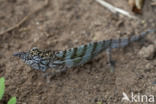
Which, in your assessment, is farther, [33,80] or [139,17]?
[139,17]

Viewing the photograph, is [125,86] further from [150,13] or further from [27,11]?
[27,11]

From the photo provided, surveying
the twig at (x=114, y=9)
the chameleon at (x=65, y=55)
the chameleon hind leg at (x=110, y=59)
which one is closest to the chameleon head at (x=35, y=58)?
the chameleon at (x=65, y=55)

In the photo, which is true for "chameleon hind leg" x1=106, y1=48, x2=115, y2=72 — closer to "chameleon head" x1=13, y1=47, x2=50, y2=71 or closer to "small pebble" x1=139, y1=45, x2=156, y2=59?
"small pebble" x1=139, y1=45, x2=156, y2=59

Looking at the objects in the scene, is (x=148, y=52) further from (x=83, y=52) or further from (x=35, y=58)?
(x=35, y=58)

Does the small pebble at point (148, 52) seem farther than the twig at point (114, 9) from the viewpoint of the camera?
No

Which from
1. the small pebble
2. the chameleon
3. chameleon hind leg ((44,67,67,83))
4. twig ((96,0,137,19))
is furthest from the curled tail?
twig ((96,0,137,19))

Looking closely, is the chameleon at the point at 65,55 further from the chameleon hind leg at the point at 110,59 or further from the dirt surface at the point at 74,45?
the dirt surface at the point at 74,45

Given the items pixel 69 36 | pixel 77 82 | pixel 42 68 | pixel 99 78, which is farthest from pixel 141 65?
pixel 42 68
